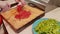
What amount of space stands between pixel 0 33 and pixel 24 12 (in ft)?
0.81

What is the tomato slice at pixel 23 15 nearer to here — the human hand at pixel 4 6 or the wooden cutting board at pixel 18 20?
the wooden cutting board at pixel 18 20

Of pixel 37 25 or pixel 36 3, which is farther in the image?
pixel 36 3

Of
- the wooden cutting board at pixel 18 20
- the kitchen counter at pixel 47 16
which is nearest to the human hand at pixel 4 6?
the wooden cutting board at pixel 18 20

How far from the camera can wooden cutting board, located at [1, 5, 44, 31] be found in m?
0.63

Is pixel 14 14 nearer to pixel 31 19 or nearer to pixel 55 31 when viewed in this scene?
pixel 31 19

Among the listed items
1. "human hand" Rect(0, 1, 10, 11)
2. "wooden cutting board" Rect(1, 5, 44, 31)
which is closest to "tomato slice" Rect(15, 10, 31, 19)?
"wooden cutting board" Rect(1, 5, 44, 31)

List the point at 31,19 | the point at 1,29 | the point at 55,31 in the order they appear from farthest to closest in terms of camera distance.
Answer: the point at 1,29
the point at 31,19
the point at 55,31

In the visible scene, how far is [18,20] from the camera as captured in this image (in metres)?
0.67

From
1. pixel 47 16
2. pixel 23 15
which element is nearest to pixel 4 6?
pixel 23 15

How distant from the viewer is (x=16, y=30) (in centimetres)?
62

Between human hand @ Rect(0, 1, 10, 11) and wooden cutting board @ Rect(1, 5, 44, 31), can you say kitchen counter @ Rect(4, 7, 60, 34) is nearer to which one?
wooden cutting board @ Rect(1, 5, 44, 31)

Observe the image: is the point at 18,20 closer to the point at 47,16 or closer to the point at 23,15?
the point at 23,15

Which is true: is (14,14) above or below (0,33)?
above

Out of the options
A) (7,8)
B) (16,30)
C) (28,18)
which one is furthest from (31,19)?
(7,8)
